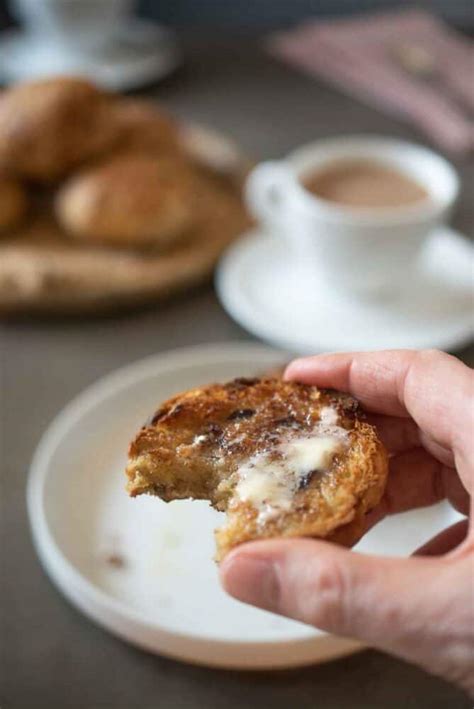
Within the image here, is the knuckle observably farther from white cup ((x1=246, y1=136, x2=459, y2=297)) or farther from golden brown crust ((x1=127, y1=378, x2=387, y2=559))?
white cup ((x1=246, y1=136, x2=459, y2=297))

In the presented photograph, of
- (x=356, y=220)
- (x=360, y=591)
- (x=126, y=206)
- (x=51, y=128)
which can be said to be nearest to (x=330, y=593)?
(x=360, y=591)

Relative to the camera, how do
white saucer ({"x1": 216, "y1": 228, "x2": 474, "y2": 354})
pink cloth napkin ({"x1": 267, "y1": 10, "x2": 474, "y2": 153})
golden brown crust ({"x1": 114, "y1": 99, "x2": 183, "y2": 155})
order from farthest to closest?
1. pink cloth napkin ({"x1": 267, "y1": 10, "x2": 474, "y2": 153})
2. golden brown crust ({"x1": 114, "y1": 99, "x2": 183, "y2": 155})
3. white saucer ({"x1": 216, "y1": 228, "x2": 474, "y2": 354})

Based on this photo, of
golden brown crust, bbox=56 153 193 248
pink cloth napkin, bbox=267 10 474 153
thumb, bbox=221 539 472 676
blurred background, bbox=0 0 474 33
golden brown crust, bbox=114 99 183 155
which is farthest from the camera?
blurred background, bbox=0 0 474 33

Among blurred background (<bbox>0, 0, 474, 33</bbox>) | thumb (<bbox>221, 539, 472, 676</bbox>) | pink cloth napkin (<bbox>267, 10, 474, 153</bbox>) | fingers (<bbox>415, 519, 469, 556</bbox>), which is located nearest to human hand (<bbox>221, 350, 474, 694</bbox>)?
thumb (<bbox>221, 539, 472, 676</bbox>)

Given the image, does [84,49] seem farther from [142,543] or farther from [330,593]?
[330,593]

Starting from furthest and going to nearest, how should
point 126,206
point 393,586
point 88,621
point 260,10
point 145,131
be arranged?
point 260,10 < point 145,131 < point 126,206 < point 88,621 < point 393,586

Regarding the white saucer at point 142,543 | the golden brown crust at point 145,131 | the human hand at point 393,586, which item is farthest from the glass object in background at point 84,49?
the human hand at point 393,586

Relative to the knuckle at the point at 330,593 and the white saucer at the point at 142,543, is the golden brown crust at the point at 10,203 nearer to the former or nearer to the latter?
the white saucer at the point at 142,543
